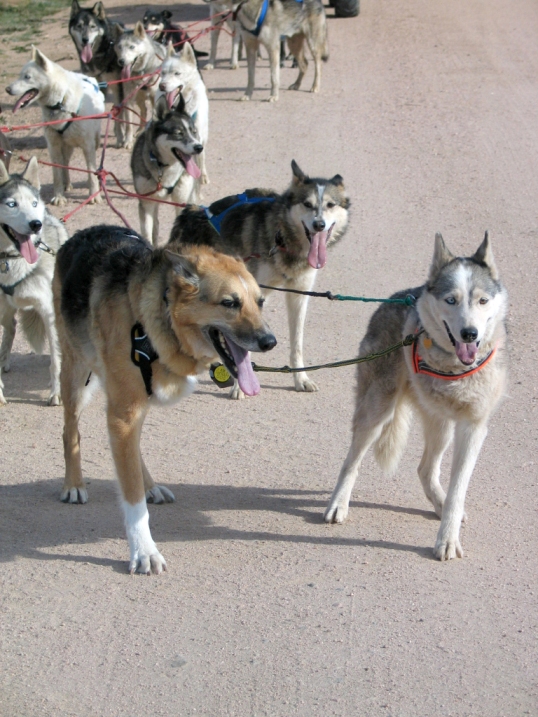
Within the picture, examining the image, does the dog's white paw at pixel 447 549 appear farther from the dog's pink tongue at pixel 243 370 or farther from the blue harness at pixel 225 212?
the blue harness at pixel 225 212

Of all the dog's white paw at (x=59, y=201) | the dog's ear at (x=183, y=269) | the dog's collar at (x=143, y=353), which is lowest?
the dog's white paw at (x=59, y=201)

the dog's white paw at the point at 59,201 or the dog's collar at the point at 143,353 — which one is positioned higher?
the dog's collar at the point at 143,353

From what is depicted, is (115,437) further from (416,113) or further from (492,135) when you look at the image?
(416,113)

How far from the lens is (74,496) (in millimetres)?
5125

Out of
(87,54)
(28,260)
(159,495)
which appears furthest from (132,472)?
(87,54)

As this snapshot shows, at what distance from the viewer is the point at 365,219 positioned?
10.5 meters

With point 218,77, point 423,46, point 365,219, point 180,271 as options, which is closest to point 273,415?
point 180,271

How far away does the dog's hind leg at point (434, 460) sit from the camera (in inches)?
191

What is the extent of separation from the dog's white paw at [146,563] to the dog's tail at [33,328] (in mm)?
3039

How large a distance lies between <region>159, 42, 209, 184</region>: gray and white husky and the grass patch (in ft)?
30.8

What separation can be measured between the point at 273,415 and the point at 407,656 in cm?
291

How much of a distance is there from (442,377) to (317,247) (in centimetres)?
266

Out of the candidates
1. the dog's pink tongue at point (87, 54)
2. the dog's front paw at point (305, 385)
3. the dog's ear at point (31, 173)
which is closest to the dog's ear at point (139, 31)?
the dog's pink tongue at point (87, 54)

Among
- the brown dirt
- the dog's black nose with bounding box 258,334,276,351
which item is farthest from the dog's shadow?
the dog's black nose with bounding box 258,334,276,351
